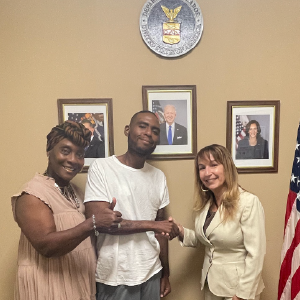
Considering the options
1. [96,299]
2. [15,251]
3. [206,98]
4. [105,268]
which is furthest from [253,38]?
[15,251]

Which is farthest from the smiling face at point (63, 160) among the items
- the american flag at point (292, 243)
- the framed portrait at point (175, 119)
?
the american flag at point (292, 243)

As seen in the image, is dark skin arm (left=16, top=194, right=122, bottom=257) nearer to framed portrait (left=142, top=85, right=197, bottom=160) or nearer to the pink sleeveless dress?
the pink sleeveless dress

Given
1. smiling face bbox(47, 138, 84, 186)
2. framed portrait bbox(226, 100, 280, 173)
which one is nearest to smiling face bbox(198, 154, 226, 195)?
framed portrait bbox(226, 100, 280, 173)

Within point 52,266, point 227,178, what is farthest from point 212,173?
point 52,266

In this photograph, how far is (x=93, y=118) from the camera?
4.94ft

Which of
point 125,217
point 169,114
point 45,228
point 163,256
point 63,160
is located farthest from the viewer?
point 169,114

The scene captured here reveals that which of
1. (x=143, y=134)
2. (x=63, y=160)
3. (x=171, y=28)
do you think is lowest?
(x=63, y=160)

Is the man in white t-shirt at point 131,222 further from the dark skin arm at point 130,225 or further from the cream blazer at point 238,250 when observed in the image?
the cream blazer at point 238,250

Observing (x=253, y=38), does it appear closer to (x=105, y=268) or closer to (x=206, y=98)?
(x=206, y=98)

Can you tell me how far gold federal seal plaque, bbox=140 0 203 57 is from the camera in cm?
150

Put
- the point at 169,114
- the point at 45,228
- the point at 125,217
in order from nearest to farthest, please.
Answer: the point at 45,228 < the point at 125,217 < the point at 169,114

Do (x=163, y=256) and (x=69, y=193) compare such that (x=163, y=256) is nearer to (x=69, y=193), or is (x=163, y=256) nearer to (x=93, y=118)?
(x=69, y=193)

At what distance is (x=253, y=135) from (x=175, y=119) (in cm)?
50

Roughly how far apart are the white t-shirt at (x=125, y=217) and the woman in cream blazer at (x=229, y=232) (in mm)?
283
